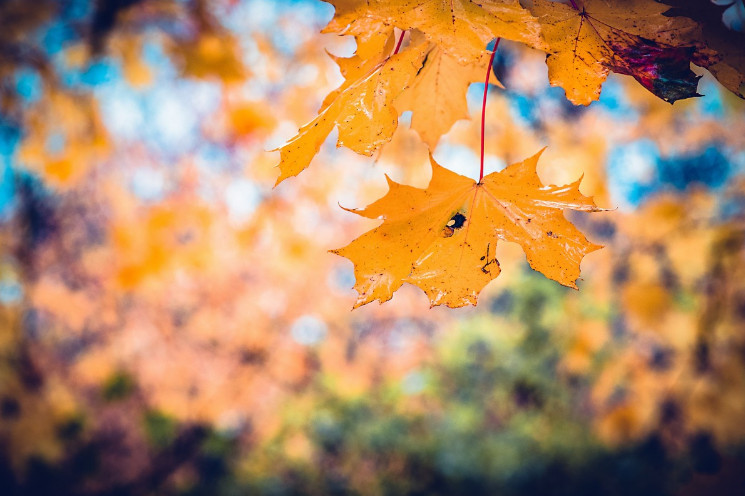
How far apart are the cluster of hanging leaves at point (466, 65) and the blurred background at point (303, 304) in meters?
1.31

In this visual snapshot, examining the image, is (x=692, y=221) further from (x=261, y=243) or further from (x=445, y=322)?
(x=445, y=322)

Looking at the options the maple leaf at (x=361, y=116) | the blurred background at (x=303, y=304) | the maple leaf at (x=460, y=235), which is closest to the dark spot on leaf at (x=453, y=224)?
the maple leaf at (x=460, y=235)

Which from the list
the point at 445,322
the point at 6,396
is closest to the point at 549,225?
the point at 6,396

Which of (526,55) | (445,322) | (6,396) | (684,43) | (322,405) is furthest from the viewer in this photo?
(445,322)

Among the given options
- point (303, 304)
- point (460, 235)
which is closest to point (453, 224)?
point (460, 235)

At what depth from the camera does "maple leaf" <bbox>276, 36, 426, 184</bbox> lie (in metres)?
0.46

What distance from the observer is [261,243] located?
3.18m

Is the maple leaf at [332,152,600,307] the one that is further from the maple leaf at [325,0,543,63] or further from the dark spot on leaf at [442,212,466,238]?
the maple leaf at [325,0,543,63]

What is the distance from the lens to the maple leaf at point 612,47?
449 millimetres

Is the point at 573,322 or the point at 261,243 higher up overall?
the point at 261,243

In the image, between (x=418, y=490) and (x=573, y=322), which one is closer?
(x=573, y=322)

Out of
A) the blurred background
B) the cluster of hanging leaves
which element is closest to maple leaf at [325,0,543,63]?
the cluster of hanging leaves

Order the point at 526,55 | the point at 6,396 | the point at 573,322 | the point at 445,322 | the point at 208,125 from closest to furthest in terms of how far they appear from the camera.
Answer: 1. the point at 526,55
2. the point at 573,322
3. the point at 6,396
4. the point at 208,125
5. the point at 445,322

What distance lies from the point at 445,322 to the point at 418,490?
2.03m
